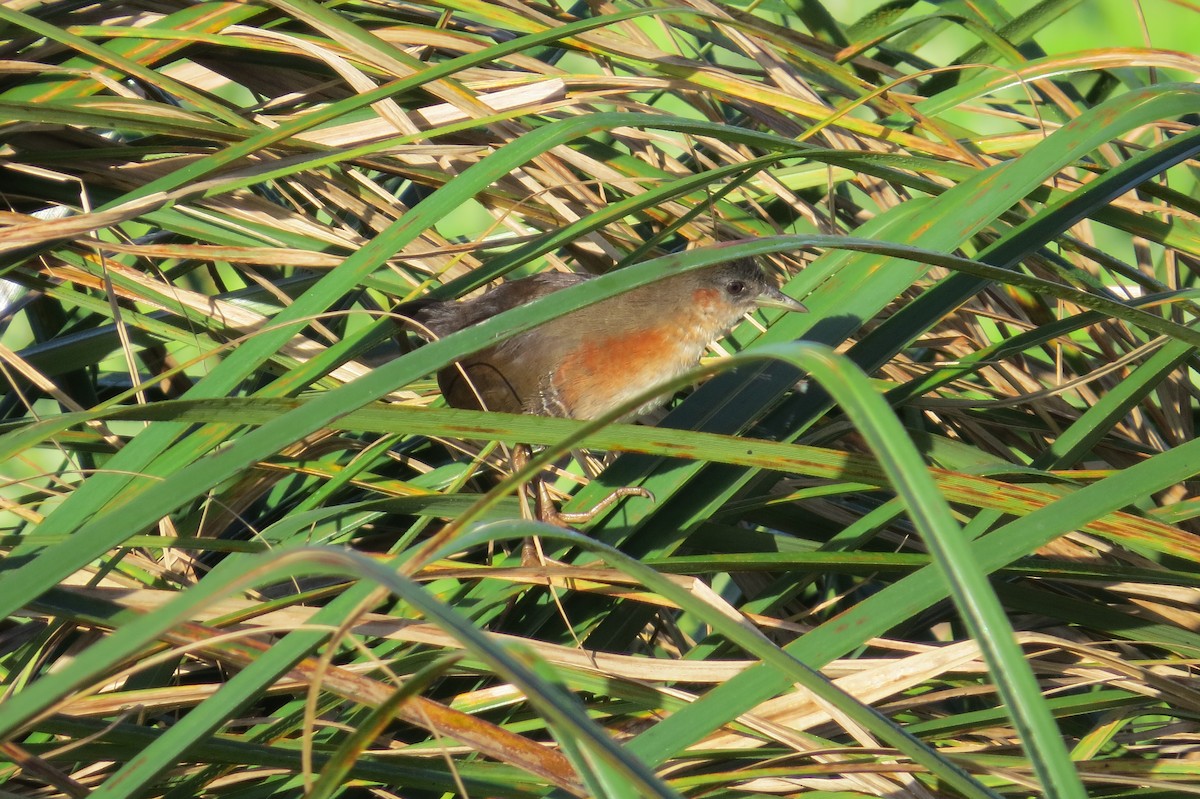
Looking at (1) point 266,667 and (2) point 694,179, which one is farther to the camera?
(2) point 694,179

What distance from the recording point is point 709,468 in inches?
79.7

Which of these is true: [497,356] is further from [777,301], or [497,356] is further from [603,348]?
[777,301]

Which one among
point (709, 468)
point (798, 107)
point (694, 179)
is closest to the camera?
point (694, 179)

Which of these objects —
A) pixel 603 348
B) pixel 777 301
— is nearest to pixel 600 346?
pixel 603 348

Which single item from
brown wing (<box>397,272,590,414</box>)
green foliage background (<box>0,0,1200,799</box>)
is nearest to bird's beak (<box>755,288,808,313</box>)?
green foliage background (<box>0,0,1200,799</box>)

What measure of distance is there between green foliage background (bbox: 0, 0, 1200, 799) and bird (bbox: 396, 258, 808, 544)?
0.14 m

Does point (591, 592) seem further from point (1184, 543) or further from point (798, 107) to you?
point (798, 107)

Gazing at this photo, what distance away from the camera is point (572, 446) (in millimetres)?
1148

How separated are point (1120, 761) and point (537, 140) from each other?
1.40 metres

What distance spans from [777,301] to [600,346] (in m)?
0.54

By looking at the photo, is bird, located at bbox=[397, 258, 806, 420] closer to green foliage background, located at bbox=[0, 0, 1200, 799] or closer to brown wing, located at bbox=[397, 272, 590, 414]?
brown wing, located at bbox=[397, 272, 590, 414]

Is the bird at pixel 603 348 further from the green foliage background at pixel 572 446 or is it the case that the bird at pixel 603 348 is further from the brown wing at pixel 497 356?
the green foliage background at pixel 572 446

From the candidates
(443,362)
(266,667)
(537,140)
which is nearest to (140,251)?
(537,140)

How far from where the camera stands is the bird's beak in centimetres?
218
